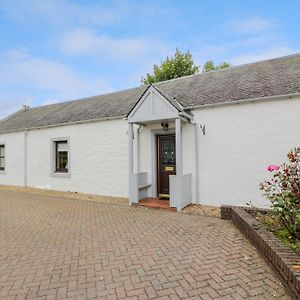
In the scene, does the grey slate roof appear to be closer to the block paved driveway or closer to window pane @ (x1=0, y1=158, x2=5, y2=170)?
window pane @ (x1=0, y1=158, x2=5, y2=170)

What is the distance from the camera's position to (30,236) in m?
5.65

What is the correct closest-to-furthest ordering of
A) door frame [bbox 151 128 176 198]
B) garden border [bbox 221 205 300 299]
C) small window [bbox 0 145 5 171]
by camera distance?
1. garden border [bbox 221 205 300 299]
2. door frame [bbox 151 128 176 198]
3. small window [bbox 0 145 5 171]

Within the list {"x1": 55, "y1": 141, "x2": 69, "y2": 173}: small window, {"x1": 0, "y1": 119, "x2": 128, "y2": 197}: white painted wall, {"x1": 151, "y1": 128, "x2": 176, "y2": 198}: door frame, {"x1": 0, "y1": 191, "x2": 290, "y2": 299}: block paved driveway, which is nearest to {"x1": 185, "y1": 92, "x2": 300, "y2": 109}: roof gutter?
{"x1": 151, "y1": 128, "x2": 176, "y2": 198}: door frame

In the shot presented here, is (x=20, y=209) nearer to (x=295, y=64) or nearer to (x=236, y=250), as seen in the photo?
(x=236, y=250)

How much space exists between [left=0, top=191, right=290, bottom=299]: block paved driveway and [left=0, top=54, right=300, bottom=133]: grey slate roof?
4627mm

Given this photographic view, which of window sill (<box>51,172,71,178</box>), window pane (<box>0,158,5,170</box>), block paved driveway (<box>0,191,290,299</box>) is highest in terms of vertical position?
window pane (<box>0,158,5,170</box>)

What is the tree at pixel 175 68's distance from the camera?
93.4 ft

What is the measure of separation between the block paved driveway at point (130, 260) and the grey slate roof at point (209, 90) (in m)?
4.63

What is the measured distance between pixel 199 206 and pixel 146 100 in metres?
4.34

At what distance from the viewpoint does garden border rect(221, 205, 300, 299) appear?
9.51 ft

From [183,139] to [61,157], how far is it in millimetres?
7492

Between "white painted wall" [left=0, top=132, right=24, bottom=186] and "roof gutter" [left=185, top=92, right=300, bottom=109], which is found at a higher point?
"roof gutter" [left=185, top=92, right=300, bottom=109]

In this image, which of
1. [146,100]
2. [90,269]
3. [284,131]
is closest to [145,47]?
[146,100]

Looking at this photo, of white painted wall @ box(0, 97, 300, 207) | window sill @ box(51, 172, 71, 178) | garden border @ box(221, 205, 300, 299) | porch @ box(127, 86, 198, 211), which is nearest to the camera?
garden border @ box(221, 205, 300, 299)
